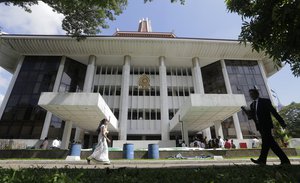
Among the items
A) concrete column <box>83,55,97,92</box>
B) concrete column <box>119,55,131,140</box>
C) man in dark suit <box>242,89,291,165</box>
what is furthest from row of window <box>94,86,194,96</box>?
man in dark suit <box>242,89,291,165</box>

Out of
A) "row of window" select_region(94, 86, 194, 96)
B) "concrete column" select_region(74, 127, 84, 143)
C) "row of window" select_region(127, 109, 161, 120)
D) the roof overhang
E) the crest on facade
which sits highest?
the roof overhang

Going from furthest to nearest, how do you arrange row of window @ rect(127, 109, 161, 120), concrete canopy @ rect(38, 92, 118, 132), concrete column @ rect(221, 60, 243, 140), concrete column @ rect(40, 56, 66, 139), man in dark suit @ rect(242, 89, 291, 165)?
1. row of window @ rect(127, 109, 161, 120)
2. concrete column @ rect(221, 60, 243, 140)
3. concrete column @ rect(40, 56, 66, 139)
4. concrete canopy @ rect(38, 92, 118, 132)
5. man in dark suit @ rect(242, 89, 291, 165)

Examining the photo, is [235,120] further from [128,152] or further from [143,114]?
[128,152]

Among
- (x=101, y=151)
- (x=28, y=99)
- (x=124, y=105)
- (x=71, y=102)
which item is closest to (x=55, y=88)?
(x=28, y=99)

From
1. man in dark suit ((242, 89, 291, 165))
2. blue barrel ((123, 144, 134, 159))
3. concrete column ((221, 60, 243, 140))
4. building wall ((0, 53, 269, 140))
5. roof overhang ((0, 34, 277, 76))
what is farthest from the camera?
roof overhang ((0, 34, 277, 76))

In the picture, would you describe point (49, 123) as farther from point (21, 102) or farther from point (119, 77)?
point (119, 77)

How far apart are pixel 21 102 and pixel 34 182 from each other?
29.3 metres

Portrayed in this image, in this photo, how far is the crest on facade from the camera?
3075 cm

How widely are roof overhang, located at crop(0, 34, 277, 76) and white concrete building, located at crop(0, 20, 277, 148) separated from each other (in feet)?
0.46

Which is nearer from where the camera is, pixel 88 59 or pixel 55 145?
pixel 55 145

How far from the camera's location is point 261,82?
30047mm

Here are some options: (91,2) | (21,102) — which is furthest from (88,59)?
(91,2)

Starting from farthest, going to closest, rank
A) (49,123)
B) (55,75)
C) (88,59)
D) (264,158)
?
(88,59) → (55,75) → (49,123) → (264,158)

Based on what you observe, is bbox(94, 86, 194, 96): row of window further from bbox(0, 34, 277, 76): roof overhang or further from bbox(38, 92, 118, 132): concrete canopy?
bbox(38, 92, 118, 132): concrete canopy
